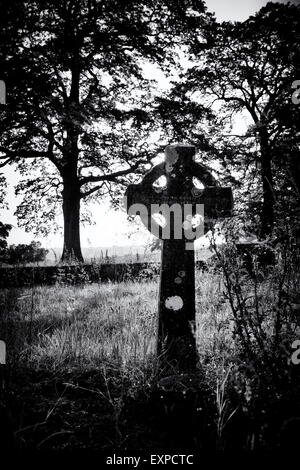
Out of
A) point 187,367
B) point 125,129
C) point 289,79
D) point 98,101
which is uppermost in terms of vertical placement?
point 289,79

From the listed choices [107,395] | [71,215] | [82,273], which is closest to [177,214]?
[107,395]

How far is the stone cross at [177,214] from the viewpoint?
299 centimetres

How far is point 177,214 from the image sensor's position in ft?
10.2

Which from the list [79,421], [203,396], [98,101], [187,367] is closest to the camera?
[79,421]

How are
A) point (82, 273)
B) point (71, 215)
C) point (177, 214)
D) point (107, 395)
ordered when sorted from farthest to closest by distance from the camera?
point (71, 215) → point (82, 273) → point (177, 214) → point (107, 395)

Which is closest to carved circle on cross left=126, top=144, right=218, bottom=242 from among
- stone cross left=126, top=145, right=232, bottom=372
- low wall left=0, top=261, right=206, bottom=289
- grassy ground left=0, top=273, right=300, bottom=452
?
stone cross left=126, top=145, right=232, bottom=372

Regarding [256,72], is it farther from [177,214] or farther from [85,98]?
[177,214]

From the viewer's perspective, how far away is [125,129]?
12938 mm

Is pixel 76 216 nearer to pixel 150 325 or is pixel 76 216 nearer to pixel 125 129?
pixel 125 129

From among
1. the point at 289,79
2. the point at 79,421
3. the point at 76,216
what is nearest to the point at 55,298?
the point at 79,421

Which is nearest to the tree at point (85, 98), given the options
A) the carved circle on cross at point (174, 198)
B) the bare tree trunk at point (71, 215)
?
the bare tree trunk at point (71, 215)

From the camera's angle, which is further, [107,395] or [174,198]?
[174,198]

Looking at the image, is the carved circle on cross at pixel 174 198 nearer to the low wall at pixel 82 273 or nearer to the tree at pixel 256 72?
the low wall at pixel 82 273

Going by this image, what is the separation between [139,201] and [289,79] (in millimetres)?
13677
